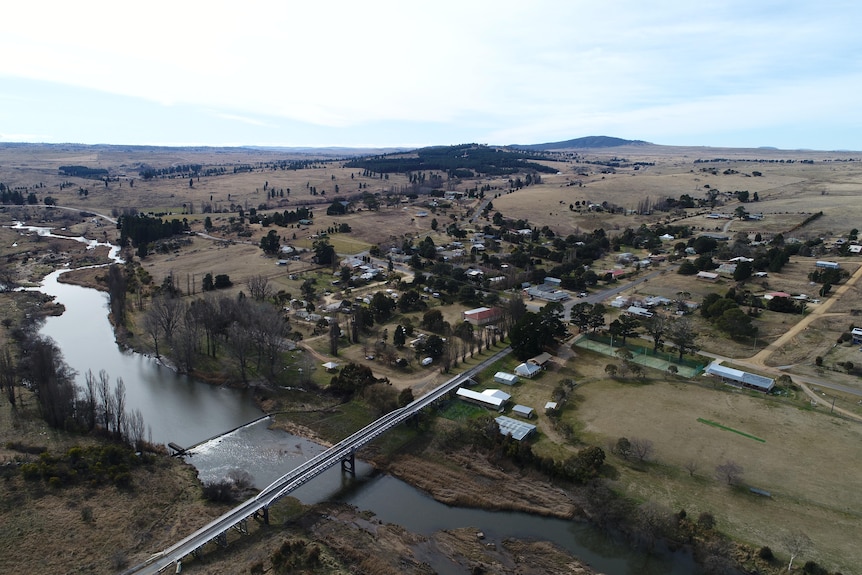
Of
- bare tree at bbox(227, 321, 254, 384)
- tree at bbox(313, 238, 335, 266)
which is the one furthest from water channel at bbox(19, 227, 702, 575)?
tree at bbox(313, 238, 335, 266)

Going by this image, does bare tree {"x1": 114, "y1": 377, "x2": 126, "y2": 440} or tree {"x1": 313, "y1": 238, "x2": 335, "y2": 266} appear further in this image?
tree {"x1": 313, "y1": 238, "x2": 335, "y2": 266}

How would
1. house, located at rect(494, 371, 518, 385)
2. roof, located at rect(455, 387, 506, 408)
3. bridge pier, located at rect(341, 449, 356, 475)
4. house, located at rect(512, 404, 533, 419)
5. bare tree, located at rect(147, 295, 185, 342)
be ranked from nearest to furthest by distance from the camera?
1. bridge pier, located at rect(341, 449, 356, 475)
2. house, located at rect(512, 404, 533, 419)
3. roof, located at rect(455, 387, 506, 408)
4. house, located at rect(494, 371, 518, 385)
5. bare tree, located at rect(147, 295, 185, 342)

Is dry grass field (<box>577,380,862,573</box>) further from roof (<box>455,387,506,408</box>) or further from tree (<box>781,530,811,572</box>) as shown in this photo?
roof (<box>455,387,506,408</box>)

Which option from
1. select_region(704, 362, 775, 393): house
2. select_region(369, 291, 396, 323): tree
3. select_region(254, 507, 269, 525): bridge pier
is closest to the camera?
select_region(254, 507, 269, 525): bridge pier

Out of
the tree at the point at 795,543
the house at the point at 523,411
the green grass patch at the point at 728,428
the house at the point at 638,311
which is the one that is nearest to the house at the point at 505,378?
the house at the point at 523,411

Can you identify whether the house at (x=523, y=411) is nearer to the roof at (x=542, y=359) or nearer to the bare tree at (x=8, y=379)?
the roof at (x=542, y=359)
